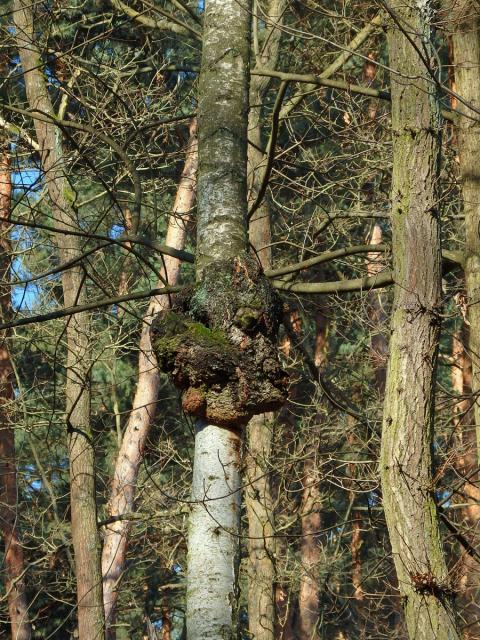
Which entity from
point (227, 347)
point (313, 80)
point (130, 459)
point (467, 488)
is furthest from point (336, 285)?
point (467, 488)

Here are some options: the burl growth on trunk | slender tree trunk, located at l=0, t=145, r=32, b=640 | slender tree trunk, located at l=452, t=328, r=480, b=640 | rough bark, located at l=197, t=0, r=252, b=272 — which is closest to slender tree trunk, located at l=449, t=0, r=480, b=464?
slender tree trunk, located at l=452, t=328, r=480, b=640

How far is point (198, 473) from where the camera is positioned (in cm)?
373

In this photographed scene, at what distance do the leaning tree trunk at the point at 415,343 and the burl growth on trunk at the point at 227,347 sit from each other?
1.02 m

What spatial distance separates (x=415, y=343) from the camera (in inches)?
189

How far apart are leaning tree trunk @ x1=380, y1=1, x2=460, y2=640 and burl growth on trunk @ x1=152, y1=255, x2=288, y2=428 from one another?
3.34 ft

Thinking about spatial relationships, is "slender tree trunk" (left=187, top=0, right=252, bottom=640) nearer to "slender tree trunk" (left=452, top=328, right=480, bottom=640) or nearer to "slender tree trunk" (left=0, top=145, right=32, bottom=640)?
"slender tree trunk" (left=452, top=328, right=480, bottom=640)

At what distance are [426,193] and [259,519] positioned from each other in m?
5.87

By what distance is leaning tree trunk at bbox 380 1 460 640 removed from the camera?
4.52m

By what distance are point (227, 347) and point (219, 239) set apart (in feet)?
1.52

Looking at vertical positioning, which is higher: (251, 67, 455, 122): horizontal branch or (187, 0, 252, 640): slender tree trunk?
(251, 67, 455, 122): horizontal branch

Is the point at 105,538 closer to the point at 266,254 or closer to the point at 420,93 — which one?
the point at 266,254

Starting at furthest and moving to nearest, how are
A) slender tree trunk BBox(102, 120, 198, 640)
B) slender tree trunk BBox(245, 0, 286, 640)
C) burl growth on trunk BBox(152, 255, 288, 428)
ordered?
slender tree trunk BBox(102, 120, 198, 640)
slender tree trunk BBox(245, 0, 286, 640)
burl growth on trunk BBox(152, 255, 288, 428)

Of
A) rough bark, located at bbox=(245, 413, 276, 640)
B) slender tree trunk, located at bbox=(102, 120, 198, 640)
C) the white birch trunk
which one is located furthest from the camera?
slender tree trunk, located at bbox=(102, 120, 198, 640)

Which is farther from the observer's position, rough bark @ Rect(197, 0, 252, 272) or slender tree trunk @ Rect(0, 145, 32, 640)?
slender tree trunk @ Rect(0, 145, 32, 640)
